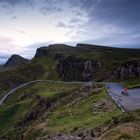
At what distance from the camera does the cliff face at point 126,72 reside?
128m

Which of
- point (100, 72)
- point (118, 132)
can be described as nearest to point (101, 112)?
point (118, 132)

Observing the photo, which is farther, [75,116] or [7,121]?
[7,121]

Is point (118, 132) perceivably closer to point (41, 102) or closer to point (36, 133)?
point (36, 133)

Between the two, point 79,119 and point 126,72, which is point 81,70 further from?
point 79,119

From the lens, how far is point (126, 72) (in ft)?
431

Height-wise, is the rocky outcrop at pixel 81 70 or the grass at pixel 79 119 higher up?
the grass at pixel 79 119

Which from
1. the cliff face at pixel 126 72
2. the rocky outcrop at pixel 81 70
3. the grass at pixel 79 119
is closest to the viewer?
the grass at pixel 79 119

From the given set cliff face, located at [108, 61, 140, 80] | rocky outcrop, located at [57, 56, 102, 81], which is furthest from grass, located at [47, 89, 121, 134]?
rocky outcrop, located at [57, 56, 102, 81]

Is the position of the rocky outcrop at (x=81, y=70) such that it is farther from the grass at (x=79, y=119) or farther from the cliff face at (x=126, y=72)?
the grass at (x=79, y=119)

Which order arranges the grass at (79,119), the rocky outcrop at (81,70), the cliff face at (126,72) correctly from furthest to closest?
the rocky outcrop at (81,70), the cliff face at (126,72), the grass at (79,119)

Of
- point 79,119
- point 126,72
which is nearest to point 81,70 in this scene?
point 126,72

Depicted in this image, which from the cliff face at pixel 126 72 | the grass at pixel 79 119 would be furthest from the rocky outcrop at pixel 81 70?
the grass at pixel 79 119

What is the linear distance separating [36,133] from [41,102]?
4602cm

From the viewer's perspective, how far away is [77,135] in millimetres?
39938
